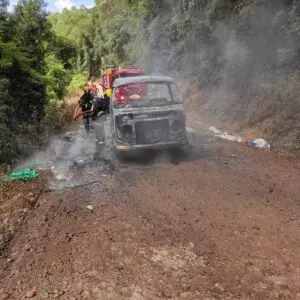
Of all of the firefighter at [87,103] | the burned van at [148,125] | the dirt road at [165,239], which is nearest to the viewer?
the dirt road at [165,239]

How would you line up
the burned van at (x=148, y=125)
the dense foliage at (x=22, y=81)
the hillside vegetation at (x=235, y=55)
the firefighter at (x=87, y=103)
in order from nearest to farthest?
the burned van at (x=148, y=125), the dense foliage at (x=22, y=81), the hillside vegetation at (x=235, y=55), the firefighter at (x=87, y=103)

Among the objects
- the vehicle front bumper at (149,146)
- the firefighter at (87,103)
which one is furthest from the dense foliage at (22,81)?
the vehicle front bumper at (149,146)

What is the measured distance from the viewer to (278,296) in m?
3.93

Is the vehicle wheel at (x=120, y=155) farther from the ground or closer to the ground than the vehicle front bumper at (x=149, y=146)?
closer to the ground

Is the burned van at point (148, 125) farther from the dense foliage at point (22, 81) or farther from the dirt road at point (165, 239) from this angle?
the dense foliage at point (22, 81)

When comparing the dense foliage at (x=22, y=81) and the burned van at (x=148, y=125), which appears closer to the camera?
the burned van at (x=148, y=125)

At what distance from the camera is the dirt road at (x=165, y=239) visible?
4195mm

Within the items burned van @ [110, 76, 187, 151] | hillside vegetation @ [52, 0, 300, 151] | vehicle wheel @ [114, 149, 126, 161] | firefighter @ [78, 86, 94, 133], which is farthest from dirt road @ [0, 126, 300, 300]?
firefighter @ [78, 86, 94, 133]

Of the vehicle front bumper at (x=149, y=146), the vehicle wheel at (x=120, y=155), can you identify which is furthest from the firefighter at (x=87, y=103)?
the vehicle front bumper at (x=149, y=146)

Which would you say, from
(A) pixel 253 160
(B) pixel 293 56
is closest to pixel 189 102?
(B) pixel 293 56

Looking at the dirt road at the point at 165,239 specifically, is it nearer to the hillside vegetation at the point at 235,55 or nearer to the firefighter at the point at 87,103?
the hillside vegetation at the point at 235,55

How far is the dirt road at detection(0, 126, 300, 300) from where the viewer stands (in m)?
4.20

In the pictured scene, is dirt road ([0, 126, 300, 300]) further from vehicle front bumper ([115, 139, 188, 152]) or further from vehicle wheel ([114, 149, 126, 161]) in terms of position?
vehicle wheel ([114, 149, 126, 161])

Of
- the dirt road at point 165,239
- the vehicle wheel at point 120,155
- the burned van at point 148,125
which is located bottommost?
the vehicle wheel at point 120,155
